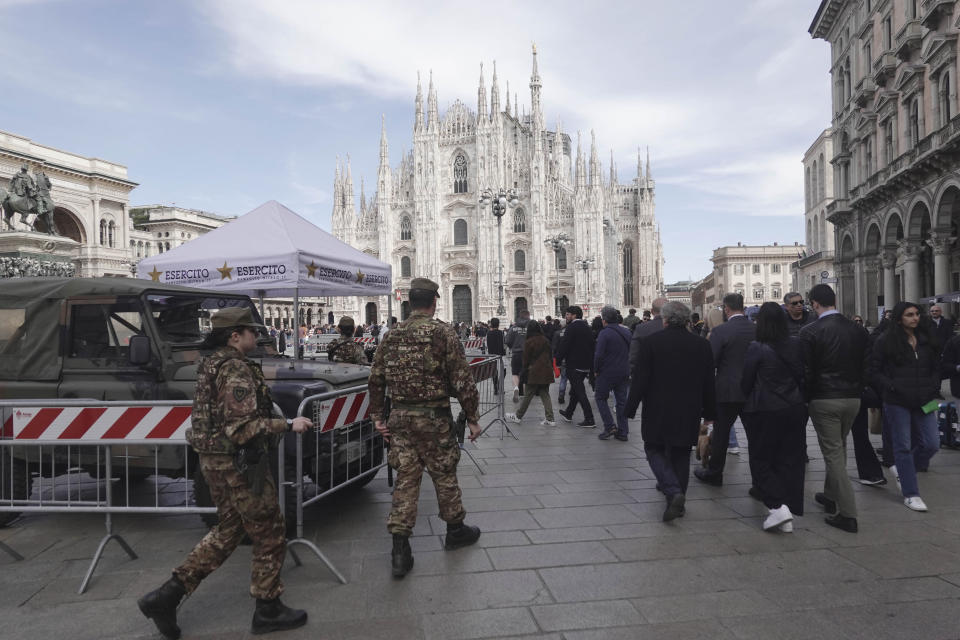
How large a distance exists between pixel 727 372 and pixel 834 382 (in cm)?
122

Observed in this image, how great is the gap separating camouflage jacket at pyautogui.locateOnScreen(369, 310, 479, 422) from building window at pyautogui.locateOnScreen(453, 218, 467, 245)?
52688 mm

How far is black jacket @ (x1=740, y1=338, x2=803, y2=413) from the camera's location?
4688mm

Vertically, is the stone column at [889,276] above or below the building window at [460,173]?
below

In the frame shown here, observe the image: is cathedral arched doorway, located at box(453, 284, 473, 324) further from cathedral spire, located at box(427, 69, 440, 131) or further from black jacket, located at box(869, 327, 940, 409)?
black jacket, located at box(869, 327, 940, 409)

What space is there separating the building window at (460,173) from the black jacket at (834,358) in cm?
5318

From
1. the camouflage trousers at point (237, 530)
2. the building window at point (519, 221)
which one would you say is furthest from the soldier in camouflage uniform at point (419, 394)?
the building window at point (519, 221)

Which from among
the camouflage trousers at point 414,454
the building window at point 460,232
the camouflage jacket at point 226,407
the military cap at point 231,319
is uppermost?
the building window at point 460,232

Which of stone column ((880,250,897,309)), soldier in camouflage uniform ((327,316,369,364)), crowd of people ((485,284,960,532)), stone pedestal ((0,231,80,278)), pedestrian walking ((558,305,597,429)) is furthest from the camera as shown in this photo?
stone column ((880,250,897,309))

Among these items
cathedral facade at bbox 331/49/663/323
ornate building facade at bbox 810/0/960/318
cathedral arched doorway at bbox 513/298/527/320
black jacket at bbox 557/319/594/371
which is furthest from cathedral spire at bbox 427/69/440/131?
black jacket at bbox 557/319/594/371

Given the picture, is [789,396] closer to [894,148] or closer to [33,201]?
[33,201]

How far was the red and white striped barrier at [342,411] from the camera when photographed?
4520mm

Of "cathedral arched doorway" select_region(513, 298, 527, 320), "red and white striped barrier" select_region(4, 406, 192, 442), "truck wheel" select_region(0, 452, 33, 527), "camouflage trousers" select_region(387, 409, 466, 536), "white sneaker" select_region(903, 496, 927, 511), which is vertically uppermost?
"cathedral arched doorway" select_region(513, 298, 527, 320)

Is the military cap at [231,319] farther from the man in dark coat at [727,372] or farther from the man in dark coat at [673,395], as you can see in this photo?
the man in dark coat at [727,372]

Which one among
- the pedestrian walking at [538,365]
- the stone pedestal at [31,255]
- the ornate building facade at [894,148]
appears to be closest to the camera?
the pedestrian walking at [538,365]
